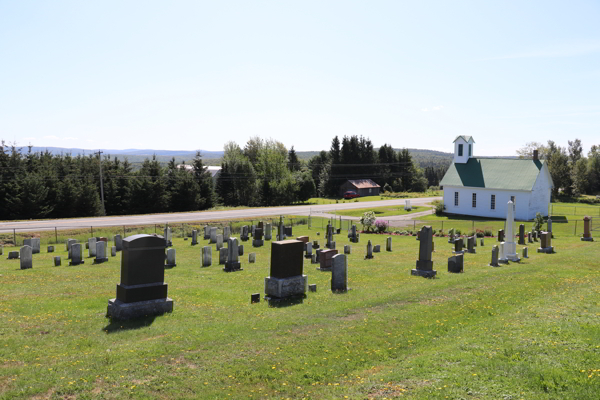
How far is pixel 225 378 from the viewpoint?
7426mm

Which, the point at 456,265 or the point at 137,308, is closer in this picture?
the point at 137,308

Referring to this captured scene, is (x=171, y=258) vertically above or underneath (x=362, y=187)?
underneath

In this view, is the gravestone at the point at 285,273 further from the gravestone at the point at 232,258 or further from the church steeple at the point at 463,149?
the church steeple at the point at 463,149

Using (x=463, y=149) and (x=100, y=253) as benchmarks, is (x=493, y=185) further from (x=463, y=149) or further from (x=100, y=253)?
(x=100, y=253)

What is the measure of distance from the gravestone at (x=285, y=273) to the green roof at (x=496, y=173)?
1619 inches

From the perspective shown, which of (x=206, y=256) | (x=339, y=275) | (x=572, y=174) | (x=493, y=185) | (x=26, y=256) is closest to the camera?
(x=339, y=275)


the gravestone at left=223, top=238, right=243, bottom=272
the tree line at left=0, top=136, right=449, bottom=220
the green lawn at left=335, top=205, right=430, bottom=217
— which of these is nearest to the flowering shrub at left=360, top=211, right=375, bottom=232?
the green lawn at left=335, top=205, right=430, bottom=217

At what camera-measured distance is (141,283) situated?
1186 cm

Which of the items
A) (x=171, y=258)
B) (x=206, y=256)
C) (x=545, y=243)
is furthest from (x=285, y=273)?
(x=545, y=243)

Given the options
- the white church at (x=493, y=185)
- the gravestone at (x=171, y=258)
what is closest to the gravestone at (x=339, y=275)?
the gravestone at (x=171, y=258)

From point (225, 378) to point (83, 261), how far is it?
695 inches

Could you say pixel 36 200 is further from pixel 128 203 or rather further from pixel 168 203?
pixel 168 203

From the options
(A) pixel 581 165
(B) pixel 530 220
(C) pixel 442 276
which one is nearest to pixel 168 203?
(B) pixel 530 220

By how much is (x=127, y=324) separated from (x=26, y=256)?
12.1m
